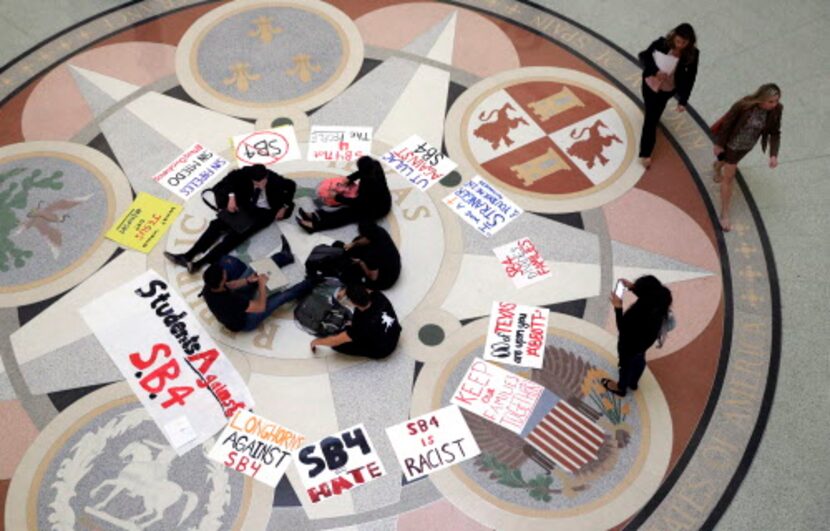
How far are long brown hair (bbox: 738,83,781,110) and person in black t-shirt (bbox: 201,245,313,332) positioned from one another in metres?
4.32

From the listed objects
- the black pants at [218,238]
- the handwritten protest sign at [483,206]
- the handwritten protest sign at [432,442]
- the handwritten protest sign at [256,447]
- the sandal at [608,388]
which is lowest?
the handwritten protest sign at [256,447]

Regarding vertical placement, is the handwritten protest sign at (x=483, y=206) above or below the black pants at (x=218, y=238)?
above

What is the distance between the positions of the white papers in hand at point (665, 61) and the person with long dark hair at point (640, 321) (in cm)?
280

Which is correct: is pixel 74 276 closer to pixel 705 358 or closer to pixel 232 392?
pixel 232 392

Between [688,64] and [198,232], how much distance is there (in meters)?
5.18

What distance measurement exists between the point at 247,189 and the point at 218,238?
575mm

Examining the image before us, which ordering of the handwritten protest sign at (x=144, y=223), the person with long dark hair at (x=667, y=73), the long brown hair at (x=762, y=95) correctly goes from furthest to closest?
Answer: the handwritten protest sign at (x=144, y=223)
the person with long dark hair at (x=667, y=73)
the long brown hair at (x=762, y=95)

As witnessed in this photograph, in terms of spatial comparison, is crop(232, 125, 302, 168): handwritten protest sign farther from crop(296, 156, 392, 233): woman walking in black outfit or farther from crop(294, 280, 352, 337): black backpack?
crop(294, 280, 352, 337): black backpack

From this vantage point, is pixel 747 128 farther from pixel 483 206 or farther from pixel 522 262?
pixel 483 206

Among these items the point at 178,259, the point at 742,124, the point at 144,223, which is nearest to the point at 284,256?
the point at 178,259

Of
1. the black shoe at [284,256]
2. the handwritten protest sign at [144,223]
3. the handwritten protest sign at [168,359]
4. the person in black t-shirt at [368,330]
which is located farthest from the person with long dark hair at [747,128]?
the handwritten protest sign at [144,223]

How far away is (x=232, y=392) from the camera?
6750 mm

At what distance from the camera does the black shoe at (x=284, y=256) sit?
7441 mm

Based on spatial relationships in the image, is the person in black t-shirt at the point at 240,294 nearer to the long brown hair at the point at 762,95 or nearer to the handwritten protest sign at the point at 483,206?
the handwritten protest sign at the point at 483,206
